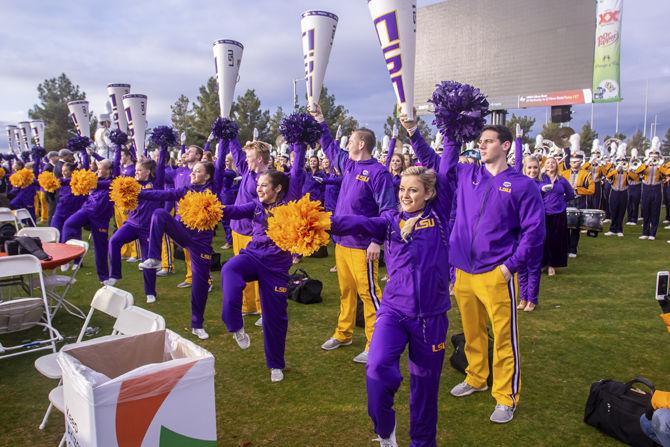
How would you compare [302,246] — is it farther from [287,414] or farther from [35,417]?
[35,417]

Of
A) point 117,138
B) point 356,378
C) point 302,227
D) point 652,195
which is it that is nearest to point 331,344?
point 356,378

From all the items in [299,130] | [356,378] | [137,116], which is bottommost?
[356,378]

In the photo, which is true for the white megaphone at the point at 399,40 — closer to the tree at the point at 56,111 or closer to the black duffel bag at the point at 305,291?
the black duffel bag at the point at 305,291

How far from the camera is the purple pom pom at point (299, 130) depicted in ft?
14.5

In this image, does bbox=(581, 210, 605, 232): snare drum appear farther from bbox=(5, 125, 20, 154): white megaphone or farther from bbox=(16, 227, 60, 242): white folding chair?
bbox=(5, 125, 20, 154): white megaphone

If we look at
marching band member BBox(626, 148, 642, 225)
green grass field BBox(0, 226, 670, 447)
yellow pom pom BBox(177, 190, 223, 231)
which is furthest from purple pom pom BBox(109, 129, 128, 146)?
marching band member BBox(626, 148, 642, 225)

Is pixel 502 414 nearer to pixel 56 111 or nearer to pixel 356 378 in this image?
pixel 356 378

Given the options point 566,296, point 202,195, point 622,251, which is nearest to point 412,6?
point 202,195

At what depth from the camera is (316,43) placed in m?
5.01

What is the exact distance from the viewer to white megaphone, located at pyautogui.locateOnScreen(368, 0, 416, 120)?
3.95 meters

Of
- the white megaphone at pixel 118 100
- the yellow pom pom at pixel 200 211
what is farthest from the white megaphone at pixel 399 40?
the white megaphone at pixel 118 100

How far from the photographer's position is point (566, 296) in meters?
7.11

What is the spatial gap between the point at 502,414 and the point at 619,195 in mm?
12118

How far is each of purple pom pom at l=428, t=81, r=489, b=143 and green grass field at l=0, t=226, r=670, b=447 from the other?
219cm
